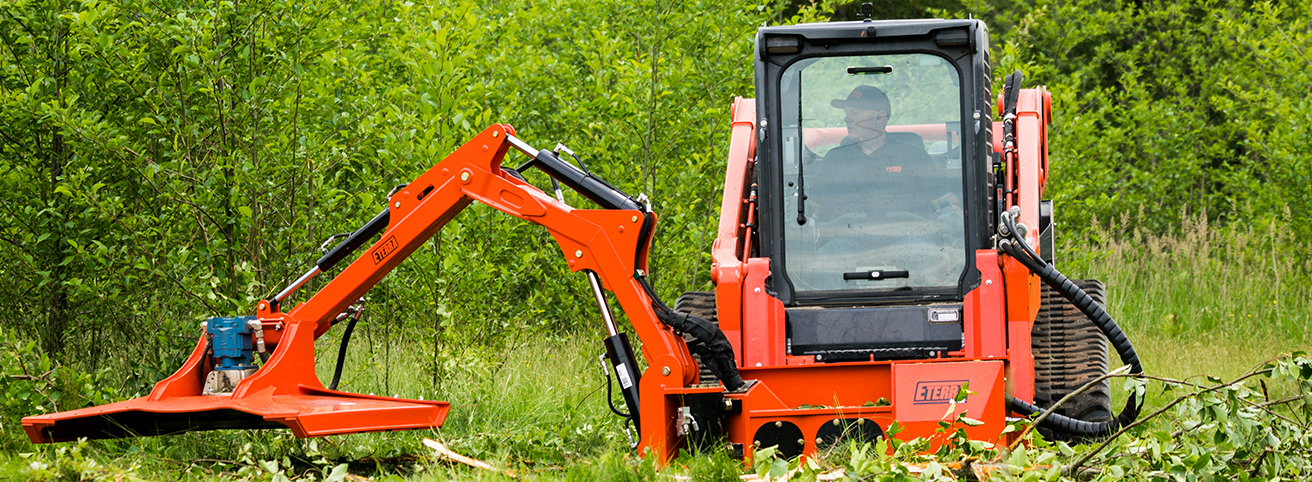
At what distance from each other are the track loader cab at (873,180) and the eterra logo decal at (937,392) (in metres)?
0.36

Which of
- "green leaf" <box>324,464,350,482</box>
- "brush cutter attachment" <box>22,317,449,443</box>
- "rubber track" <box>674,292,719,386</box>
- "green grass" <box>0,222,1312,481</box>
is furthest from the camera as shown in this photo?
"rubber track" <box>674,292,719,386</box>

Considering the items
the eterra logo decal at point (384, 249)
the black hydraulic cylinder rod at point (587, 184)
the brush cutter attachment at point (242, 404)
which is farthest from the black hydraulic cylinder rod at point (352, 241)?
the black hydraulic cylinder rod at point (587, 184)

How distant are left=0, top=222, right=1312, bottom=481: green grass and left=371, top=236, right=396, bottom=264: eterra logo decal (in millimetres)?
897

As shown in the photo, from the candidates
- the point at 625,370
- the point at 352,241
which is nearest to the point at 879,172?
the point at 625,370

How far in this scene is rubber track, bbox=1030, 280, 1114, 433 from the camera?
18.6ft

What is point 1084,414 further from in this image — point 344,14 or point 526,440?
point 344,14

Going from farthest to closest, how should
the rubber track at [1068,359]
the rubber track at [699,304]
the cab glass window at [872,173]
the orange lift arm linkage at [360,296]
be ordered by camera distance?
1. the rubber track at [699,304]
2. the rubber track at [1068,359]
3. the cab glass window at [872,173]
4. the orange lift arm linkage at [360,296]

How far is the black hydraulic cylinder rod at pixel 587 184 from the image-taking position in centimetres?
536

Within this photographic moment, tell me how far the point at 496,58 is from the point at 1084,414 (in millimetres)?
4467

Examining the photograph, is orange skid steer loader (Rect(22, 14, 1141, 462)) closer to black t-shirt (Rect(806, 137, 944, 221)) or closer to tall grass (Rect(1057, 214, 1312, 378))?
black t-shirt (Rect(806, 137, 944, 221))

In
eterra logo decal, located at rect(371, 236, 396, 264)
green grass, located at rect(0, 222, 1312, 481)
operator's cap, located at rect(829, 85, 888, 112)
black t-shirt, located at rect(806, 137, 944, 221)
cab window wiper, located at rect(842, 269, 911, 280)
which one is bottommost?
green grass, located at rect(0, 222, 1312, 481)

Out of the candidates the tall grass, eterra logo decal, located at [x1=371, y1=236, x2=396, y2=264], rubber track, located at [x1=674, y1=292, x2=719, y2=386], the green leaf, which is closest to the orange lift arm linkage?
eterra logo decal, located at [x1=371, y1=236, x2=396, y2=264]

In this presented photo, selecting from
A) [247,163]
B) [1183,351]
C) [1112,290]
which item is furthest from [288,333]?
[1112,290]

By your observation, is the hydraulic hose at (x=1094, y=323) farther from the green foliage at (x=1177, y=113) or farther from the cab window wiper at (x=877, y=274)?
the green foliage at (x=1177, y=113)
